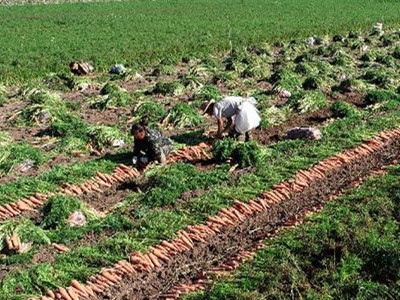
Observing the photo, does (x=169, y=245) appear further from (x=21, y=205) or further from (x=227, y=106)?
(x=227, y=106)

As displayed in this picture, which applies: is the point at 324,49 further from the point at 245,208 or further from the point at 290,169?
the point at 245,208

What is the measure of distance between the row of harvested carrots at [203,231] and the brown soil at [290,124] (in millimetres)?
2129

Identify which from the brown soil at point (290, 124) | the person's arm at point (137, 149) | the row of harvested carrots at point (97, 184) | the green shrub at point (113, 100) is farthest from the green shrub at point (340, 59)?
the person's arm at point (137, 149)

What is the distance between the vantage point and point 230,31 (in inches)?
1210

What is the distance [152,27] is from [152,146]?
23739 mm

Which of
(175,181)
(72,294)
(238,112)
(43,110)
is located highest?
(238,112)

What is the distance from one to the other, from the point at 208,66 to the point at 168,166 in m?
10.5

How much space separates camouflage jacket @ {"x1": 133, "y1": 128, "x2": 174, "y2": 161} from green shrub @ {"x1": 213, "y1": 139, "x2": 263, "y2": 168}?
1087mm

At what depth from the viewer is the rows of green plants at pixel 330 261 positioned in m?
6.90

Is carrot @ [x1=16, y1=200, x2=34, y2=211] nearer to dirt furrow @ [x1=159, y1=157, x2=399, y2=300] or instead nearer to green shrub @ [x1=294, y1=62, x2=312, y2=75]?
dirt furrow @ [x1=159, y1=157, x2=399, y2=300]

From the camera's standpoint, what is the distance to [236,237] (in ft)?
28.4

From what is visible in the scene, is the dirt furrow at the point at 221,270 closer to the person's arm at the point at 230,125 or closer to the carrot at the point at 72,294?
the carrot at the point at 72,294

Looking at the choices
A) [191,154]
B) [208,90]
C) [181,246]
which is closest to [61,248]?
[181,246]

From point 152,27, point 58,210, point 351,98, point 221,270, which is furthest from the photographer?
point 152,27
